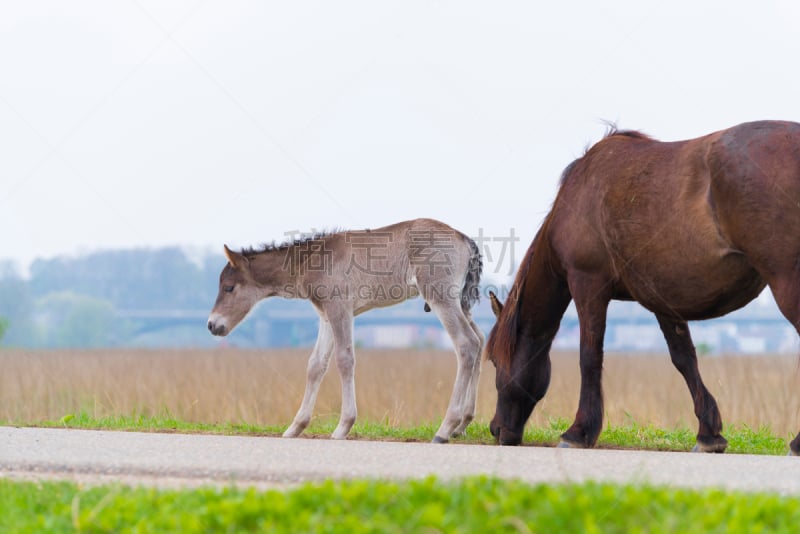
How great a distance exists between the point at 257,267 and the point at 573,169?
11.4ft

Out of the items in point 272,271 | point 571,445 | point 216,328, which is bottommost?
point 571,445

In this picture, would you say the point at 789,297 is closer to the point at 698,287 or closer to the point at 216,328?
the point at 698,287

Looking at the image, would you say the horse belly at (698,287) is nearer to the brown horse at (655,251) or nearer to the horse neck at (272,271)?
the brown horse at (655,251)

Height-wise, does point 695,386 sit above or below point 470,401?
above

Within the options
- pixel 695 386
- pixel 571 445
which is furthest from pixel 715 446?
pixel 571 445

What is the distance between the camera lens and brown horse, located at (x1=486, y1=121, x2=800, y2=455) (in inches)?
328

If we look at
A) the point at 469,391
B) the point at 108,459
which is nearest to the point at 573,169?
the point at 469,391

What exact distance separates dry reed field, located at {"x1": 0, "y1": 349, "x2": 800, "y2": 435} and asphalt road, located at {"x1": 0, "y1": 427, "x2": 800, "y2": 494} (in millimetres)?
3644

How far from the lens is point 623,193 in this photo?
30.5ft

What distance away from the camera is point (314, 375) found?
10773 millimetres

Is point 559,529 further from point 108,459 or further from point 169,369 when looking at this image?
point 169,369

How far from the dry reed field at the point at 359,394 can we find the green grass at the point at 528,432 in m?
0.70

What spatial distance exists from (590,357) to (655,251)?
1086mm

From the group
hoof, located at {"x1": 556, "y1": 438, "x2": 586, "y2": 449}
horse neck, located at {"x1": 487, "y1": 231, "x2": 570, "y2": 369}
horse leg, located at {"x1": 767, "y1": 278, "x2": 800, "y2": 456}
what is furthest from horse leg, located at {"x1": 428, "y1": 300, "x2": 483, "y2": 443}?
horse leg, located at {"x1": 767, "y1": 278, "x2": 800, "y2": 456}
